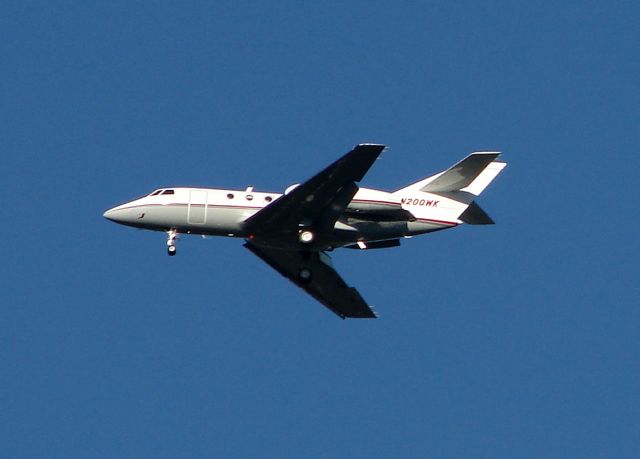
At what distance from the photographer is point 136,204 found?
2258 inches

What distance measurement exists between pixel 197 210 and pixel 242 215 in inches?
66.3

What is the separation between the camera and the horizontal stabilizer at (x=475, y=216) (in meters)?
56.5

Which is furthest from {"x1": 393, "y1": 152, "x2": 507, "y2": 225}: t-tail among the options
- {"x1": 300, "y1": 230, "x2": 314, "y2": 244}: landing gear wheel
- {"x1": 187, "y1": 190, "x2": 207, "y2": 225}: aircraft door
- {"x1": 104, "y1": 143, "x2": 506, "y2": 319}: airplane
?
{"x1": 187, "y1": 190, "x2": 207, "y2": 225}: aircraft door

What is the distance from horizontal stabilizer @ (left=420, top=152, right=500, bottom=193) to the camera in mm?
56562

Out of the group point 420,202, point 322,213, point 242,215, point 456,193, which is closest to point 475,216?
point 456,193

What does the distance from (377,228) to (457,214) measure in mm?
3071

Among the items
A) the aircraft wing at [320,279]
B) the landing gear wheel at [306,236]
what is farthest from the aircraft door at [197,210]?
the landing gear wheel at [306,236]

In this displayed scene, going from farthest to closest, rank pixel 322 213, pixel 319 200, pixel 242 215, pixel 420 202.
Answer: pixel 420 202 → pixel 242 215 → pixel 322 213 → pixel 319 200

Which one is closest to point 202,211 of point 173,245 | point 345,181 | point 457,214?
point 173,245

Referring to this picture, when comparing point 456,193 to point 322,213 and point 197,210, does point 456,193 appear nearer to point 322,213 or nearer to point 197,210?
point 322,213

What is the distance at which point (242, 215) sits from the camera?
5628 centimetres

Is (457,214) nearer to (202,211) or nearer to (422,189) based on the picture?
(422,189)

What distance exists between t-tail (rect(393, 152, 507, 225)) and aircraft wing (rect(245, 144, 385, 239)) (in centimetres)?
304

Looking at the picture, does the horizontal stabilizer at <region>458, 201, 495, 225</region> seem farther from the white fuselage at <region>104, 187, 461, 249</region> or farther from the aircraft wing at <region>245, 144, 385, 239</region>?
the aircraft wing at <region>245, 144, 385, 239</region>
